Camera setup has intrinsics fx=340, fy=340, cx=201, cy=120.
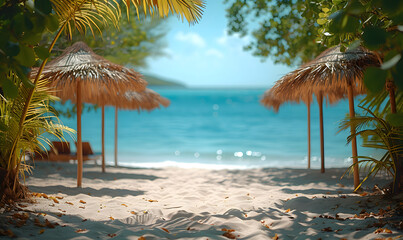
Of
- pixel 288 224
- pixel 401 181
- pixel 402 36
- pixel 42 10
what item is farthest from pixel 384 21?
pixel 42 10

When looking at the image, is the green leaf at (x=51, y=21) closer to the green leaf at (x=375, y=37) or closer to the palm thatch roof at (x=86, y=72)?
the green leaf at (x=375, y=37)

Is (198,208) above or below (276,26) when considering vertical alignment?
below

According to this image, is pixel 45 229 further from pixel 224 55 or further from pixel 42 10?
pixel 224 55

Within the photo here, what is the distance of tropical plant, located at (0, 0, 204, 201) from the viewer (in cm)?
209

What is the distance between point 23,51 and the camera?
214 cm

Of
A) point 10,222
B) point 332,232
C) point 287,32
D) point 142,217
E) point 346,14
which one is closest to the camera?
point 346,14

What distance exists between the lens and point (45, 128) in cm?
365

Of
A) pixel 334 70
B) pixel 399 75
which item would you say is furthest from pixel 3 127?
pixel 334 70

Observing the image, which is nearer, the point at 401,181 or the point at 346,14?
the point at 346,14

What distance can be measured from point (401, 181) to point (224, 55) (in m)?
114

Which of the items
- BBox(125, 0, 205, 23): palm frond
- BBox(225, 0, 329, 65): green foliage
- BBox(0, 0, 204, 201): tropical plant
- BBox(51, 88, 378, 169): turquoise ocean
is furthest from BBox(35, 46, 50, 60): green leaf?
BBox(51, 88, 378, 169): turquoise ocean

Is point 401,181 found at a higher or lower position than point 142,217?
higher

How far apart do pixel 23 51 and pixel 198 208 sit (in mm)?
2711

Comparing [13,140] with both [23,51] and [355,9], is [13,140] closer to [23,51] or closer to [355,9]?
[23,51]
